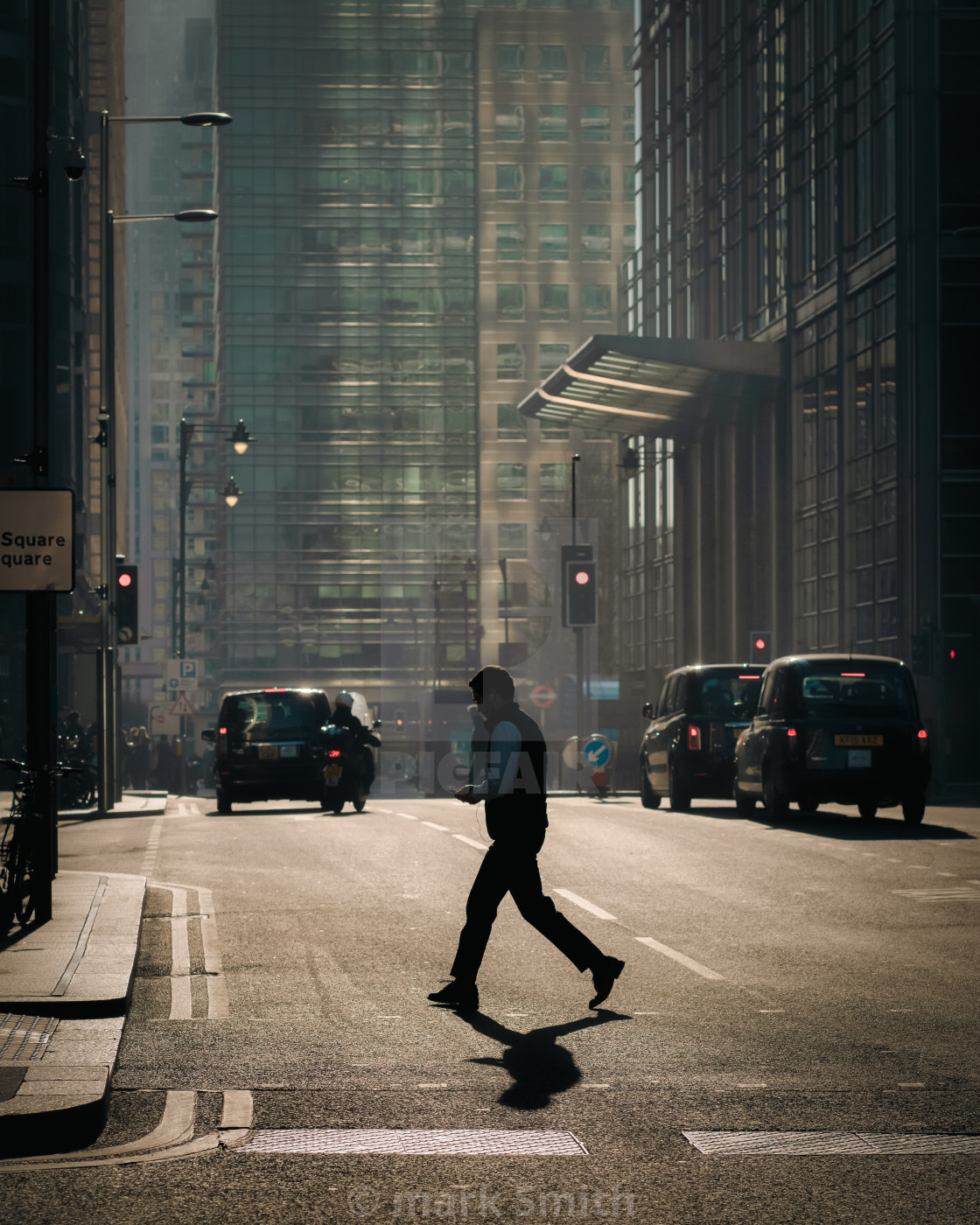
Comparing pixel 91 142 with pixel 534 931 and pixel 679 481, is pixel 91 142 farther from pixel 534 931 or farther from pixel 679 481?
pixel 534 931

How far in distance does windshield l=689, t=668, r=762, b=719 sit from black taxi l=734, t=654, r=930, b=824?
10.8 ft

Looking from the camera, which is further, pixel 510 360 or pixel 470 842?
pixel 510 360

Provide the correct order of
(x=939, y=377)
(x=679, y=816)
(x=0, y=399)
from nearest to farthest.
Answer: (x=679, y=816)
(x=939, y=377)
(x=0, y=399)

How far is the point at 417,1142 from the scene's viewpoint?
6.40 m

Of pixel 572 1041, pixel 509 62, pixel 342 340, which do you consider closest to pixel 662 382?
pixel 572 1041

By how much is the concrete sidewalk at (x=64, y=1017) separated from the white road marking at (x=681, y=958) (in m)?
3.11

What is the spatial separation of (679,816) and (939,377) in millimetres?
18244

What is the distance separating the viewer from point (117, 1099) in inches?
283

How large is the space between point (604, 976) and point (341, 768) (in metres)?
19.4

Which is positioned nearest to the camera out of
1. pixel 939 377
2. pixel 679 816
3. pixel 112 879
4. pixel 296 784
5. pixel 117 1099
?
pixel 117 1099

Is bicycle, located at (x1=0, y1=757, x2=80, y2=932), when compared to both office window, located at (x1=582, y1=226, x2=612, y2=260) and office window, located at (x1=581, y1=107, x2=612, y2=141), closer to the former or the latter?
office window, located at (x1=582, y1=226, x2=612, y2=260)

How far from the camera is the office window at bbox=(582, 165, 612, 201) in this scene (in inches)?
4978

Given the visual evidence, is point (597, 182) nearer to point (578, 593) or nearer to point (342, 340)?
point (342, 340)

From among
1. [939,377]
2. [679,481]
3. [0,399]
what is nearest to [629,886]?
[939,377]
